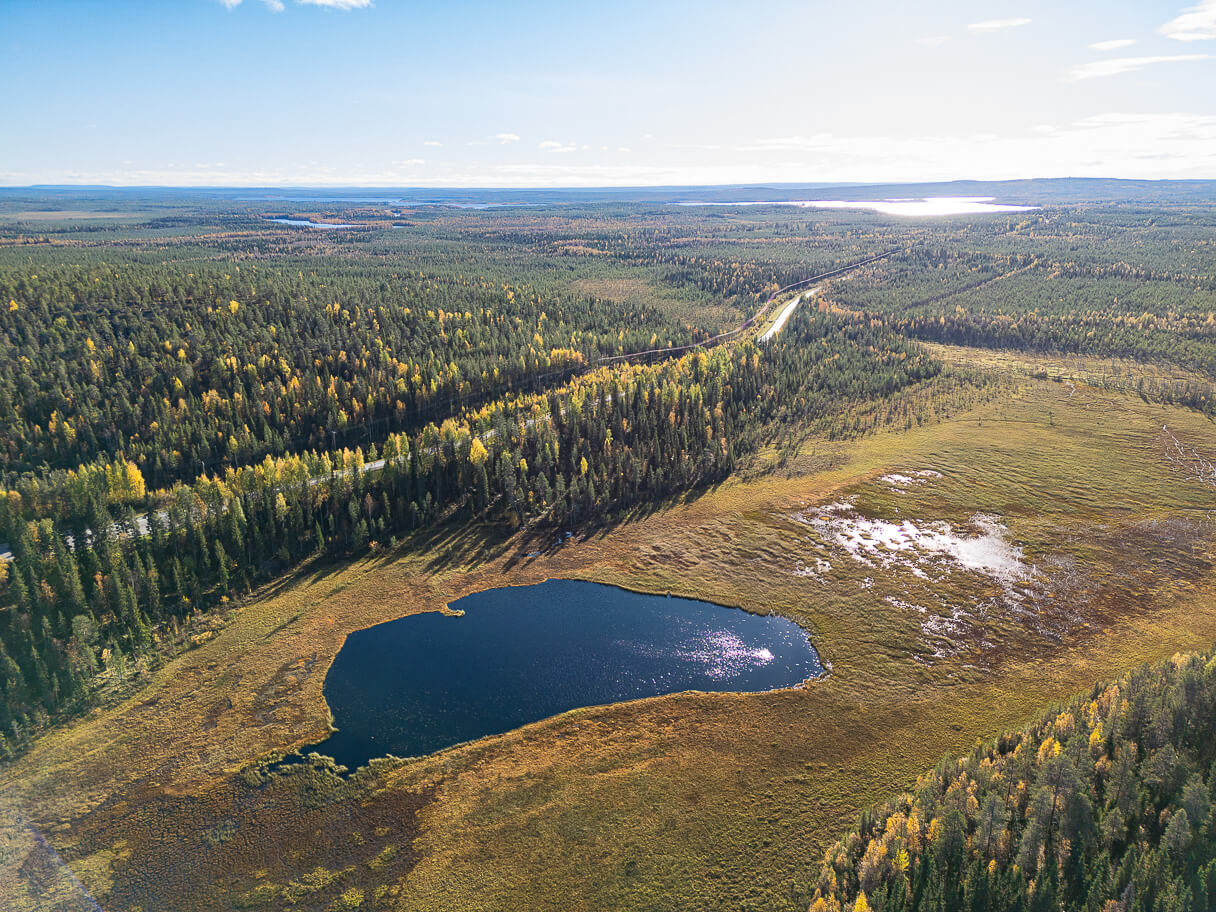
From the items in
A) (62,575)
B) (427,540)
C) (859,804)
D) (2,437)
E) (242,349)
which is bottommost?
(859,804)

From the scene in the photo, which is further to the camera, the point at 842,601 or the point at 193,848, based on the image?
the point at 842,601

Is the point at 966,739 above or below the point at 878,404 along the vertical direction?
below

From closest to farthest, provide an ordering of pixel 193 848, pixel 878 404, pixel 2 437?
1. pixel 193 848
2. pixel 2 437
3. pixel 878 404

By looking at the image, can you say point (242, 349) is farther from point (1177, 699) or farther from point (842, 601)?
point (1177, 699)

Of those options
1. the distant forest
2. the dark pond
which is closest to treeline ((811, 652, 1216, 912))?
the dark pond

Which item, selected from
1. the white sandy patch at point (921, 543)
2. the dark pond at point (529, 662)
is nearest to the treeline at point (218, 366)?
the dark pond at point (529, 662)

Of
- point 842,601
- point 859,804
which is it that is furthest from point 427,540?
point 859,804
